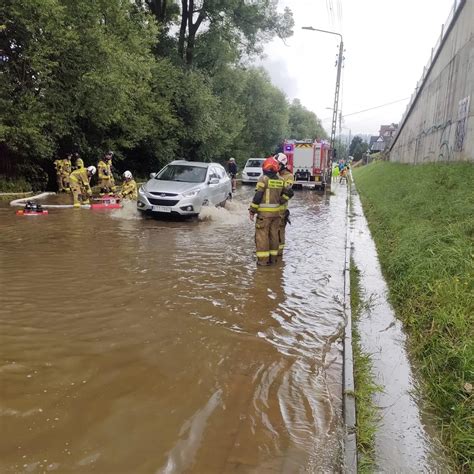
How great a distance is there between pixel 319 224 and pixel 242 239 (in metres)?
3.61

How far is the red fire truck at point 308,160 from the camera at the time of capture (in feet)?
78.4

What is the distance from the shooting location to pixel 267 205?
23.9 feet

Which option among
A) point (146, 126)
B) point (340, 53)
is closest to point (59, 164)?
point (146, 126)

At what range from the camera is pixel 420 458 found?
2.83 metres

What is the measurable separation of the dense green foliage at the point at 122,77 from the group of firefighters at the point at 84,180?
75cm

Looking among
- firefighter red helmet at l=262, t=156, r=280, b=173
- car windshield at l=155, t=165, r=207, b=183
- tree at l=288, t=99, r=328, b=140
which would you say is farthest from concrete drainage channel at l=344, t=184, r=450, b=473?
tree at l=288, t=99, r=328, b=140

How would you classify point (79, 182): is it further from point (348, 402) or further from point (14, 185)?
point (348, 402)

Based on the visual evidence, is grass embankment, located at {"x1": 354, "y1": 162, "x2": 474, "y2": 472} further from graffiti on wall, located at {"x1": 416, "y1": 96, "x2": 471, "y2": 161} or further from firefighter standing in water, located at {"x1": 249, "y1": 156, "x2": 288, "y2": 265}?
graffiti on wall, located at {"x1": 416, "y1": 96, "x2": 471, "y2": 161}

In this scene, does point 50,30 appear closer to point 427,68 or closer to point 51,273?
point 51,273

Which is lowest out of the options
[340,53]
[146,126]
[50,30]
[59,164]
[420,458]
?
[420,458]

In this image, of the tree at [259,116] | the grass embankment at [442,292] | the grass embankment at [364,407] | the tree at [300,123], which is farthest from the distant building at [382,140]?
the grass embankment at [364,407]

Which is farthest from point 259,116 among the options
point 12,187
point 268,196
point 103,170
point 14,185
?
point 268,196

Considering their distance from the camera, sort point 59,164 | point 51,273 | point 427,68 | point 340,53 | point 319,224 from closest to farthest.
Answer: point 51,273, point 319,224, point 59,164, point 427,68, point 340,53

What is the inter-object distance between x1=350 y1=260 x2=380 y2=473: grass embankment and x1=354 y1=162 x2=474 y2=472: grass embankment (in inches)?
18.3
